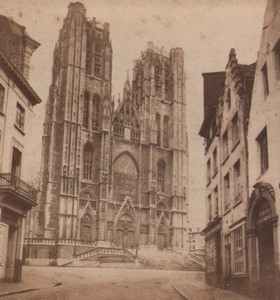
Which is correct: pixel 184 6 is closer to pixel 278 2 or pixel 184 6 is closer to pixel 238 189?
pixel 278 2

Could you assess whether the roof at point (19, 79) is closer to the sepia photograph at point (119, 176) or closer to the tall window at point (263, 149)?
the sepia photograph at point (119, 176)

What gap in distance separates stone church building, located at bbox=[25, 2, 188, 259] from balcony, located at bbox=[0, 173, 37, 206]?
1944cm

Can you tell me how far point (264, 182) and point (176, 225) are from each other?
3300 centimetres

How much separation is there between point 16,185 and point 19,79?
372cm

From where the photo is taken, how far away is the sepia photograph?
1114cm

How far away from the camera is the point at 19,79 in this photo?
16.4m

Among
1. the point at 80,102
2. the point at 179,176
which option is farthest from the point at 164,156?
the point at 80,102

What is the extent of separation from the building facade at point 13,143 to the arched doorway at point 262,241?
7.61 metres

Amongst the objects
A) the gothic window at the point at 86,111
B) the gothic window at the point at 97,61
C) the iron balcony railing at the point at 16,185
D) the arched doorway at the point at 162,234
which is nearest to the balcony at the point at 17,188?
the iron balcony railing at the point at 16,185

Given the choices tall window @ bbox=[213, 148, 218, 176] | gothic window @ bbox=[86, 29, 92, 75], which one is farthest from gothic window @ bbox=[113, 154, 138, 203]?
tall window @ bbox=[213, 148, 218, 176]

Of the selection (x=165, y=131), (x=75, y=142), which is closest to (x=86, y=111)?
(x=75, y=142)

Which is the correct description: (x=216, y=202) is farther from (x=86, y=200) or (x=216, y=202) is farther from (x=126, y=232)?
(x=126, y=232)

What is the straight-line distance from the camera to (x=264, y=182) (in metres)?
11.7

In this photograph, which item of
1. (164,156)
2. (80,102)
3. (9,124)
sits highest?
(80,102)
